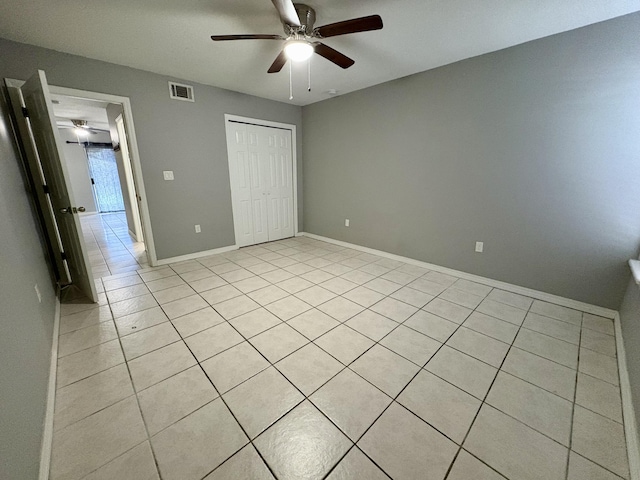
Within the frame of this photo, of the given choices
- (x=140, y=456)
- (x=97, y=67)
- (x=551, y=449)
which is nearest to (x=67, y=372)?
(x=140, y=456)

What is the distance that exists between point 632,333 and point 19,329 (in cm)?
370

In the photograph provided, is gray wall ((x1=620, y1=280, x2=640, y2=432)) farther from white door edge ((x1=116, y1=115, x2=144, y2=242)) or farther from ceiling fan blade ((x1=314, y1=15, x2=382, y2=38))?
white door edge ((x1=116, y1=115, x2=144, y2=242))

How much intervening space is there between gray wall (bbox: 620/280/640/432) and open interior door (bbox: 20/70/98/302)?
4078mm

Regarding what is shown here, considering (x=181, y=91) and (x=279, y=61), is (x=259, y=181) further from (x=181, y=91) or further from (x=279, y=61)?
(x=279, y=61)

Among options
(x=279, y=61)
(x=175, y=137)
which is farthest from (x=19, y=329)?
(x=175, y=137)

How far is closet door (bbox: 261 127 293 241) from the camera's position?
172 inches

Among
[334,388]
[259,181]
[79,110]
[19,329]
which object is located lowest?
[334,388]

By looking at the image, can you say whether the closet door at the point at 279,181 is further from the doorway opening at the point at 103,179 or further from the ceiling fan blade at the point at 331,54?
the ceiling fan blade at the point at 331,54

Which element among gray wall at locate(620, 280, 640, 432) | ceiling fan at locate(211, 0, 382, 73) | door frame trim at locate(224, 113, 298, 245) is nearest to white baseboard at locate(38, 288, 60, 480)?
ceiling fan at locate(211, 0, 382, 73)

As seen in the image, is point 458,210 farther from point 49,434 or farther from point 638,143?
point 49,434

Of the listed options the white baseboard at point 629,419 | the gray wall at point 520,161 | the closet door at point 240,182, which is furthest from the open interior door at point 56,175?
the white baseboard at point 629,419

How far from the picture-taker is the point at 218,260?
368 centimetres

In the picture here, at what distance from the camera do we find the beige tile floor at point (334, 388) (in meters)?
1.12

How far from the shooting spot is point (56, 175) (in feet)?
7.46
